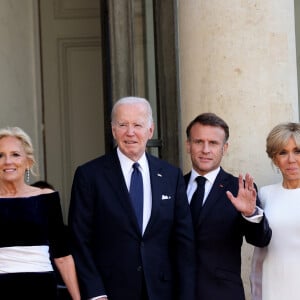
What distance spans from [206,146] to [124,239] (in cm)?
68

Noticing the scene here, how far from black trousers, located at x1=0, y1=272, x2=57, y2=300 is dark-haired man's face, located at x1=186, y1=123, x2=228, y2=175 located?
960mm

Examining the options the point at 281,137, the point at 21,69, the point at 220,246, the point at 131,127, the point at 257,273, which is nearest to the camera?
the point at 131,127

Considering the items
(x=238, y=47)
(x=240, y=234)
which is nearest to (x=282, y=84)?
(x=238, y=47)

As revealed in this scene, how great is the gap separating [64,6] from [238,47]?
3.11 metres

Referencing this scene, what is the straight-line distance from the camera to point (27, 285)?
4422mm

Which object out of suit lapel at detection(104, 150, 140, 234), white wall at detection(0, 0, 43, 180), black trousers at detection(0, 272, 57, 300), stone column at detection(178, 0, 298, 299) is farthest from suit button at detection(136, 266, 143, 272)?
white wall at detection(0, 0, 43, 180)

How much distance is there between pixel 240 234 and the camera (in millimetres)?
4695

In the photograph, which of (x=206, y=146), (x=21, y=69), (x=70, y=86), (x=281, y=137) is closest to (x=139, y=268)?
(x=206, y=146)

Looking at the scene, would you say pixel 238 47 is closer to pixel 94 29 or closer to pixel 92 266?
pixel 92 266

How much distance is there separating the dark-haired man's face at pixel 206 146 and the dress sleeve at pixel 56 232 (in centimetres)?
77

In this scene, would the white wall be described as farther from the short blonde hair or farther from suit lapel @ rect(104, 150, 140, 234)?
the short blonde hair

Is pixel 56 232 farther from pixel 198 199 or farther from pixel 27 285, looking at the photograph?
pixel 198 199

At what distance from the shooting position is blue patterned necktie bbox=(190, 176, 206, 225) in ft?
15.5

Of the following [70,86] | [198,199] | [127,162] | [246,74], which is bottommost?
[198,199]
